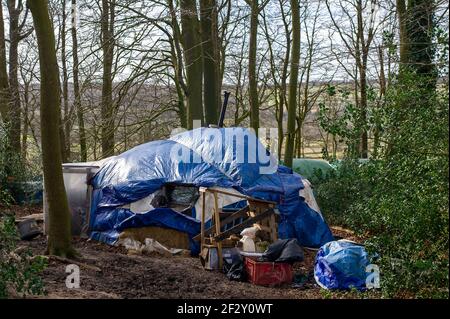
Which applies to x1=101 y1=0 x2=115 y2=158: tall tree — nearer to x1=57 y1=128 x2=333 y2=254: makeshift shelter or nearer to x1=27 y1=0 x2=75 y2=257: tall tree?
x1=57 y1=128 x2=333 y2=254: makeshift shelter

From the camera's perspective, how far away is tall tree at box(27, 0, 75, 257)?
381 inches

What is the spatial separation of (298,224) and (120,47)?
24.4ft

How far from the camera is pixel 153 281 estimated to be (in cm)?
918

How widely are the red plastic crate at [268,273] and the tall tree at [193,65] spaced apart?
9003 millimetres

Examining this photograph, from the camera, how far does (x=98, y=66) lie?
53.4 feet

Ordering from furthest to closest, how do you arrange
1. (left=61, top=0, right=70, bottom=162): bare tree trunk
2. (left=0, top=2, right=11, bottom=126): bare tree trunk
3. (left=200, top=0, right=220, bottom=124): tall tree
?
1. (left=0, top=2, right=11, bottom=126): bare tree trunk
2. (left=61, top=0, right=70, bottom=162): bare tree trunk
3. (left=200, top=0, right=220, bottom=124): tall tree

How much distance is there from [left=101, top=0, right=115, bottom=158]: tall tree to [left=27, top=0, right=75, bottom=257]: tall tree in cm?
620

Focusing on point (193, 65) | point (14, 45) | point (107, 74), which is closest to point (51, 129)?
point (193, 65)

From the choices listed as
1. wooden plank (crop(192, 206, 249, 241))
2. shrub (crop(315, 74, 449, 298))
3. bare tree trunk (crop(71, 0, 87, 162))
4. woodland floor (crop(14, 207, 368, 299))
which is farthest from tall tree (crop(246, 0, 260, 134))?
shrub (crop(315, 74, 449, 298))

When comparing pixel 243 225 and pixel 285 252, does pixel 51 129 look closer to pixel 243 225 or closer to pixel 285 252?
pixel 243 225

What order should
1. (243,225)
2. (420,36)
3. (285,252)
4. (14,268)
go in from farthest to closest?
(420,36), (243,225), (285,252), (14,268)

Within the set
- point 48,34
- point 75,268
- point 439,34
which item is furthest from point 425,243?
point 48,34

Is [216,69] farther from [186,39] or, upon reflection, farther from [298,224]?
[298,224]

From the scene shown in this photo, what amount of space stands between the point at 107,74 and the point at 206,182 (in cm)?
817
